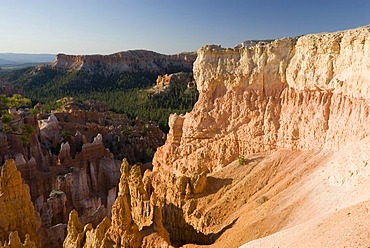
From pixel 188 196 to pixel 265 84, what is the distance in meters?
8.72

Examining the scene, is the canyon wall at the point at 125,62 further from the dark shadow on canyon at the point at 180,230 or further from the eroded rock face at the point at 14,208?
the eroded rock face at the point at 14,208

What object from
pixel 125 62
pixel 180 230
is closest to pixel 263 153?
pixel 180 230

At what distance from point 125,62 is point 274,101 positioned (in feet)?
419

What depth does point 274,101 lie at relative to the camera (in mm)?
23484

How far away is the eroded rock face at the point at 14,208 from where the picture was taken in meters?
19.0

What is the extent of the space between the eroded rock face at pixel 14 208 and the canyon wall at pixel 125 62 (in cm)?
12397

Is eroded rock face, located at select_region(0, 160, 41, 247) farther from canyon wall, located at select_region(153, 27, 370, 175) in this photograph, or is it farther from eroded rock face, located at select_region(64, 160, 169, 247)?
canyon wall, located at select_region(153, 27, 370, 175)

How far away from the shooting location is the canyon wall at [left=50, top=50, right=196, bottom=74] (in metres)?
144

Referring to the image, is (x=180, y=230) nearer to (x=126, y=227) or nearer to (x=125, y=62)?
(x=126, y=227)

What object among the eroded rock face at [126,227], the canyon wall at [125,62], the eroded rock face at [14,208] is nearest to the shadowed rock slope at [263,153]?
the eroded rock face at [126,227]

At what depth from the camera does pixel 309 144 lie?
20.7m

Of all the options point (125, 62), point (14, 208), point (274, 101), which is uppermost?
point (274, 101)

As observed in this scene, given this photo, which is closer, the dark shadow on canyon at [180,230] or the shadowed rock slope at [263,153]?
the shadowed rock slope at [263,153]

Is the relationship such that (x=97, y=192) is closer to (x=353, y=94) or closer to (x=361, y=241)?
(x=353, y=94)
